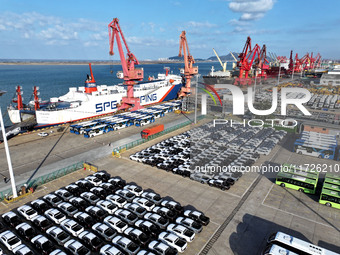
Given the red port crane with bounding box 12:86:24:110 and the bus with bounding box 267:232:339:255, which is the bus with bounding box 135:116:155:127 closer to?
the red port crane with bounding box 12:86:24:110

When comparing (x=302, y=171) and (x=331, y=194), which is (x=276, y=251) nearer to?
(x=331, y=194)

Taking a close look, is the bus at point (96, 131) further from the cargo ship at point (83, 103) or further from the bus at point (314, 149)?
the bus at point (314, 149)

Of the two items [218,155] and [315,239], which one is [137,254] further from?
[218,155]

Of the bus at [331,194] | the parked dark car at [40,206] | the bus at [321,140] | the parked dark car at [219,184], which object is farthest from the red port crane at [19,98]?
the bus at [321,140]

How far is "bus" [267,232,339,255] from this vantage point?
18781mm

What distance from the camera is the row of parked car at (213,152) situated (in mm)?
35250

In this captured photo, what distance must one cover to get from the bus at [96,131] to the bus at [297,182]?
131ft

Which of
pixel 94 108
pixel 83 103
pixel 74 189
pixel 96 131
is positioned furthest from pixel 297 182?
pixel 83 103

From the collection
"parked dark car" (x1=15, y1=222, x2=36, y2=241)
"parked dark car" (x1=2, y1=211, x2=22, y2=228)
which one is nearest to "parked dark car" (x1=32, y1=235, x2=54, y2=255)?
"parked dark car" (x1=15, y1=222, x2=36, y2=241)

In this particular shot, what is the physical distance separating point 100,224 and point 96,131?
33.3 metres

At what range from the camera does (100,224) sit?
23422mm

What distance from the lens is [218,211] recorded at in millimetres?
27078

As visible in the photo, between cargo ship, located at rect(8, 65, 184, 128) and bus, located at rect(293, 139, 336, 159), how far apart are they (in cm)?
5508

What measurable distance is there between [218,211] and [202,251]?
6822 mm
